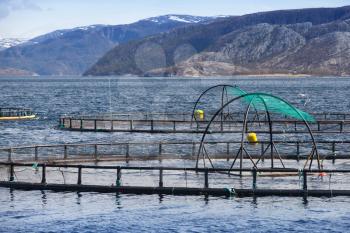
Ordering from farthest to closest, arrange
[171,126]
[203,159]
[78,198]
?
[171,126]
[203,159]
[78,198]

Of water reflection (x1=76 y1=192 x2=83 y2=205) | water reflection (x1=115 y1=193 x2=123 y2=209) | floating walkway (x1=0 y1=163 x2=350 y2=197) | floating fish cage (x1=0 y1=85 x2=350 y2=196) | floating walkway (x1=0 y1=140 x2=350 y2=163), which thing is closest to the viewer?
water reflection (x1=115 y1=193 x2=123 y2=209)

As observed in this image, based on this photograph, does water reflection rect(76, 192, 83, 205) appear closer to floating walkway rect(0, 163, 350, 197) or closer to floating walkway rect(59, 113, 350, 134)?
floating walkway rect(0, 163, 350, 197)

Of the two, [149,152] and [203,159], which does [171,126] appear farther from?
[203,159]

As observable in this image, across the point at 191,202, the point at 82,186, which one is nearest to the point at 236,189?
the point at 191,202

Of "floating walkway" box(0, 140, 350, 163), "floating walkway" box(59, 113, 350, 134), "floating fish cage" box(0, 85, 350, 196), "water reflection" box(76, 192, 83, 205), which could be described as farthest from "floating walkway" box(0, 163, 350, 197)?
"floating walkway" box(59, 113, 350, 134)

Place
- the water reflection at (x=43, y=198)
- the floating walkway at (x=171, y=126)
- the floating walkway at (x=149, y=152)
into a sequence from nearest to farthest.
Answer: the water reflection at (x=43, y=198), the floating walkway at (x=149, y=152), the floating walkway at (x=171, y=126)

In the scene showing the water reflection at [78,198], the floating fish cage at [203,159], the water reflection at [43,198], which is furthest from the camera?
the floating fish cage at [203,159]

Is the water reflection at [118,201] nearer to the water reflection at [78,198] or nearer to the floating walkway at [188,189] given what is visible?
the floating walkway at [188,189]

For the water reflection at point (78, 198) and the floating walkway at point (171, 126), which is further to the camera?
the floating walkway at point (171, 126)

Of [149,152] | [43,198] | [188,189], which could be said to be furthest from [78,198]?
[149,152]

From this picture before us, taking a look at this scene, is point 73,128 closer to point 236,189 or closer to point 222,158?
point 222,158

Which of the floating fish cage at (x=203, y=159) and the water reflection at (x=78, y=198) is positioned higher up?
the floating fish cage at (x=203, y=159)

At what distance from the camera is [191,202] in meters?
41.1

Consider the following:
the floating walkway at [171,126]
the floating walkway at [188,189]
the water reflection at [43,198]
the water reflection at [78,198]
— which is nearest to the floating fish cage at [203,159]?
the floating walkway at [188,189]
